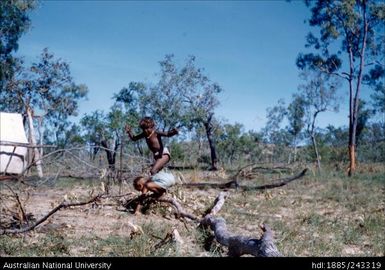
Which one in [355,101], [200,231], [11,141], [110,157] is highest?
[355,101]

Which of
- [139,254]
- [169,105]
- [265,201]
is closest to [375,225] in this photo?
[265,201]

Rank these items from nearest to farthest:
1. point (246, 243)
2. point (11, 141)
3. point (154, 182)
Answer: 1. point (246, 243)
2. point (154, 182)
3. point (11, 141)

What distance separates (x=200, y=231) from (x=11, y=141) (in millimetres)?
3535

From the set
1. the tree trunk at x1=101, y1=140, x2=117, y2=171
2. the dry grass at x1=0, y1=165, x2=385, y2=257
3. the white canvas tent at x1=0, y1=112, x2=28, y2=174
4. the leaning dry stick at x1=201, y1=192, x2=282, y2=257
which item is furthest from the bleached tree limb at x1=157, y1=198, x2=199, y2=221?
the white canvas tent at x1=0, y1=112, x2=28, y2=174

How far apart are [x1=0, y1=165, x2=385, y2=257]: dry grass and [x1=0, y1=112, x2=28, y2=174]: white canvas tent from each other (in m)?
0.64

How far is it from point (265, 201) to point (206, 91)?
63.8ft

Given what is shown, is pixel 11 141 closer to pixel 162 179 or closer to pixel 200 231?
pixel 162 179

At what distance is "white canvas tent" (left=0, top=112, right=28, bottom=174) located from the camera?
21.2 feet

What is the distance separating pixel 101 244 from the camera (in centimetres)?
457

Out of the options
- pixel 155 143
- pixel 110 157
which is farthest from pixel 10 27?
pixel 155 143

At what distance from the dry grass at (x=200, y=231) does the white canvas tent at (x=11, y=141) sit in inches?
25.0

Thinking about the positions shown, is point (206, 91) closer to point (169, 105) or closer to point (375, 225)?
point (169, 105)

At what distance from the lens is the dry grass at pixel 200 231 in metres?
4.42

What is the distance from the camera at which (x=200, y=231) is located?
5.44 meters
